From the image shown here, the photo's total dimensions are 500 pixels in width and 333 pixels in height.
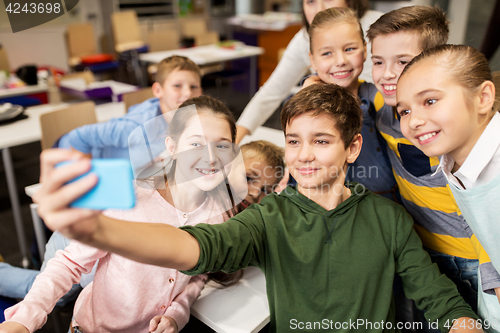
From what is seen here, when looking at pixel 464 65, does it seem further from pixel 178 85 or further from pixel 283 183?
pixel 178 85

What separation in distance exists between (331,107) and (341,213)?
276mm

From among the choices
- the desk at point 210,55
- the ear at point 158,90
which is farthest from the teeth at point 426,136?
the desk at point 210,55

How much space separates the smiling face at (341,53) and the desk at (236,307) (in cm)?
65

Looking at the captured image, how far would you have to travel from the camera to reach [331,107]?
93cm

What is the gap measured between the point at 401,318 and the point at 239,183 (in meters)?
0.93

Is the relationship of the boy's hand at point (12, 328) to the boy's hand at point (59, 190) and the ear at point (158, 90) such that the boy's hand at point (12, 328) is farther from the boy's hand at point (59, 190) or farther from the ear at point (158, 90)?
the ear at point (158, 90)

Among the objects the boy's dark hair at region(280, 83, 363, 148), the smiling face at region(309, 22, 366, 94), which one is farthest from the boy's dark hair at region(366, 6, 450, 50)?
the boy's dark hair at region(280, 83, 363, 148)

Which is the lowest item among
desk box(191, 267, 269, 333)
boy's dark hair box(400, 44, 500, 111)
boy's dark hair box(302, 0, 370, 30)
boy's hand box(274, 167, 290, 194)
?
desk box(191, 267, 269, 333)

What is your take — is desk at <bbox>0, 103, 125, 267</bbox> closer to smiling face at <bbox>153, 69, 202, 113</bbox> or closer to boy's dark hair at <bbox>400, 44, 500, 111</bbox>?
smiling face at <bbox>153, 69, 202, 113</bbox>

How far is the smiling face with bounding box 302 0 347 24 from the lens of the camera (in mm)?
1326

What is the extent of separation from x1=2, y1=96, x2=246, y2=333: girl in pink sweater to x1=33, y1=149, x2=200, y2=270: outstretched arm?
18cm

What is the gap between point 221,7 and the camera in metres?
7.41

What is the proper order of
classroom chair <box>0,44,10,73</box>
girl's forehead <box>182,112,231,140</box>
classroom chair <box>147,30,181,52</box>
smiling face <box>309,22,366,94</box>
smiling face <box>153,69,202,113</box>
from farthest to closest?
classroom chair <box>147,30,181,52</box> < classroom chair <box>0,44,10,73</box> < smiling face <box>153,69,202,113</box> < smiling face <box>309,22,366,94</box> < girl's forehead <box>182,112,231,140</box>

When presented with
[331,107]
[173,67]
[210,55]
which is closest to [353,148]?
[331,107]
